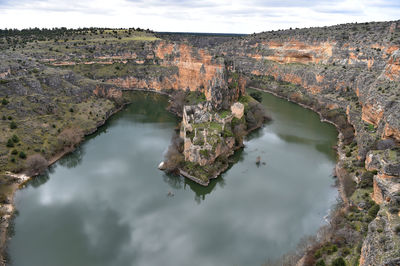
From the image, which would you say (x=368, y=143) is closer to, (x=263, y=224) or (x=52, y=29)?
(x=263, y=224)

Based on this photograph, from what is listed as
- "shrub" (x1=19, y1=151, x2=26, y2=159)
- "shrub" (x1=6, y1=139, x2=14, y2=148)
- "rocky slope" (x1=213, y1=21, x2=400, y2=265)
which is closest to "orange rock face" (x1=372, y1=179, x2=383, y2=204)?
"rocky slope" (x1=213, y1=21, x2=400, y2=265)

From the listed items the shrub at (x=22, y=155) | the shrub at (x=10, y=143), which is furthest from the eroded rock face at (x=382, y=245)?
the shrub at (x=10, y=143)

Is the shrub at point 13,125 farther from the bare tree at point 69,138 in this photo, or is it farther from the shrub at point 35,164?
the shrub at point 35,164

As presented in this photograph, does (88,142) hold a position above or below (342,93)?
below

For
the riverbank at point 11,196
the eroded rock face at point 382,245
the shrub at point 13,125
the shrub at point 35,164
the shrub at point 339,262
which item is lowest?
the riverbank at point 11,196

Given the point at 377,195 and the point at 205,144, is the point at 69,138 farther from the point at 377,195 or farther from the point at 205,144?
the point at 377,195

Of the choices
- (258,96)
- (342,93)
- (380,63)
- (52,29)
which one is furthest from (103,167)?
(52,29)

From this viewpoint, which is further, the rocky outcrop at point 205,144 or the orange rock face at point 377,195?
the rocky outcrop at point 205,144

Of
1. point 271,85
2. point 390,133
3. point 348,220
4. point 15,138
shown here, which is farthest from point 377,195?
point 271,85
